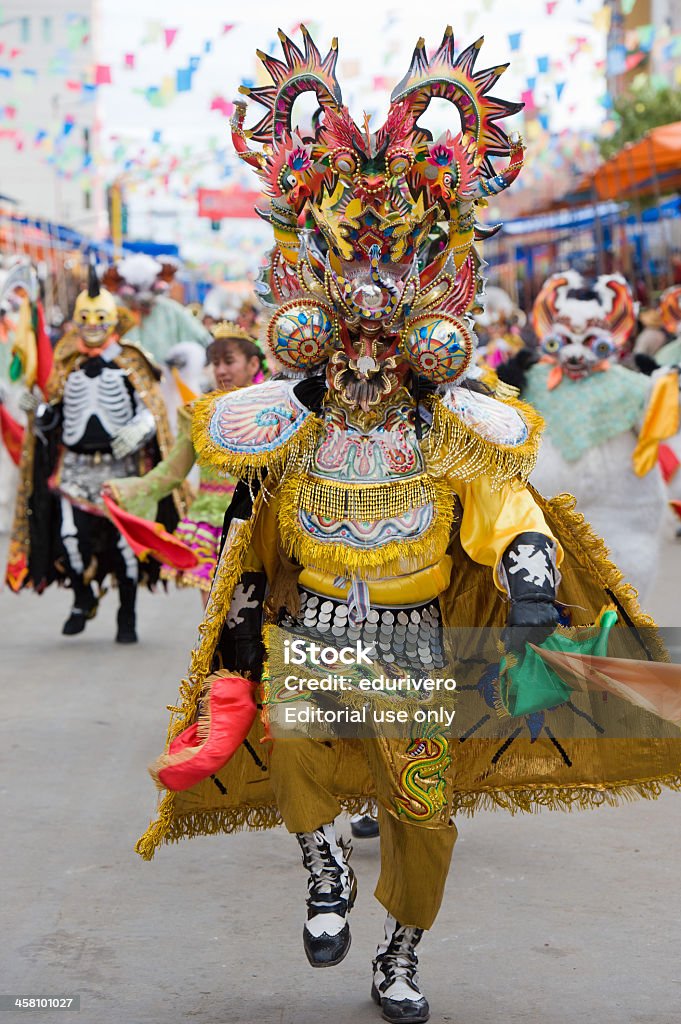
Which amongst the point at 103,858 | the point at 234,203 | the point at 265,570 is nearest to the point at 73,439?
the point at 103,858

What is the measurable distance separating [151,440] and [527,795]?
5.47m

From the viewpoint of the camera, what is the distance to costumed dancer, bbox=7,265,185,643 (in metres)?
9.32

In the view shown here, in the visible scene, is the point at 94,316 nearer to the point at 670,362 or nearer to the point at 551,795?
the point at 670,362

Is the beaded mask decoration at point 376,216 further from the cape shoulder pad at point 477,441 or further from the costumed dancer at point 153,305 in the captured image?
the costumed dancer at point 153,305

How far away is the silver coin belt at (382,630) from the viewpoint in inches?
163

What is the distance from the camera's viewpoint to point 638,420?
7336 mm

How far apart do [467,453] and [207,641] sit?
858 millimetres

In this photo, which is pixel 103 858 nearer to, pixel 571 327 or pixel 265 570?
pixel 265 570

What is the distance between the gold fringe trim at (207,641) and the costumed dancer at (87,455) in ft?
16.7

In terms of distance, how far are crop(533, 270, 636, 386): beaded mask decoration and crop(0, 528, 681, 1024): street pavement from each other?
2.15 m

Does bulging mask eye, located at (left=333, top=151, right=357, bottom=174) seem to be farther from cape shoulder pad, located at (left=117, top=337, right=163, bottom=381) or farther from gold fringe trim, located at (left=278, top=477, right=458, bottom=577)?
cape shoulder pad, located at (left=117, top=337, right=163, bottom=381)

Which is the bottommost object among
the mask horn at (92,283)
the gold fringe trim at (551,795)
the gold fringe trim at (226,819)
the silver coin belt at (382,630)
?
the gold fringe trim at (226,819)

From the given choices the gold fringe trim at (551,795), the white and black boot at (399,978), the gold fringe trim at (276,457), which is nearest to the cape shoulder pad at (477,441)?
the gold fringe trim at (276,457)

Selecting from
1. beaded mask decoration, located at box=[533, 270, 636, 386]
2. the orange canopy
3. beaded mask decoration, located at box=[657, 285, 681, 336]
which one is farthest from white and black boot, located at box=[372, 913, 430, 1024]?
the orange canopy
